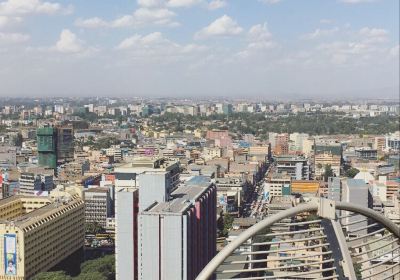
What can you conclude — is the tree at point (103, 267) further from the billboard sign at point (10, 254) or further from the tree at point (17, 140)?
the tree at point (17, 140)

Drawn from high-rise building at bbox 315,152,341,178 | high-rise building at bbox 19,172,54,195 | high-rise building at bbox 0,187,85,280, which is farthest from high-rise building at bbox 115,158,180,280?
high-rise building at bbox 315,152,341,178

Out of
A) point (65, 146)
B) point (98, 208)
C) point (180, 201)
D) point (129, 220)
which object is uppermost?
point (180, 201)

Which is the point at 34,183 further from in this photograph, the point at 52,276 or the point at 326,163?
the point at 326,163

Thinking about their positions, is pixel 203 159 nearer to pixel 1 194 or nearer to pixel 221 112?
pixel 1 194

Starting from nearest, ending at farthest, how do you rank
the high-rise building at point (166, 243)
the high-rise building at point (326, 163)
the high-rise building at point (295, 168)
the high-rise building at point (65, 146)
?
1. the high-rise building at point (166, 243)
2. the high-rise building at point (295, 168)
3. the high-rise building at point (326, 163)
4. the high-rise building at point (65, 146)

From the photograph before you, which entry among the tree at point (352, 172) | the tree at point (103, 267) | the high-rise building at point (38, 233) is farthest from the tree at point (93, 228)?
the tree at point (352, 172)

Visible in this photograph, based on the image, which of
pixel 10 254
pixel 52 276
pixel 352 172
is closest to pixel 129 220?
pixel 52 276

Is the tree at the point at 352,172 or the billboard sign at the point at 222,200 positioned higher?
the tree at the point at 352,172

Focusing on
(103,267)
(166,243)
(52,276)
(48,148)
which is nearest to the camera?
(166,243)

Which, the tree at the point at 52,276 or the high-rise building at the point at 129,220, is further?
the tree at the point at 52,276
